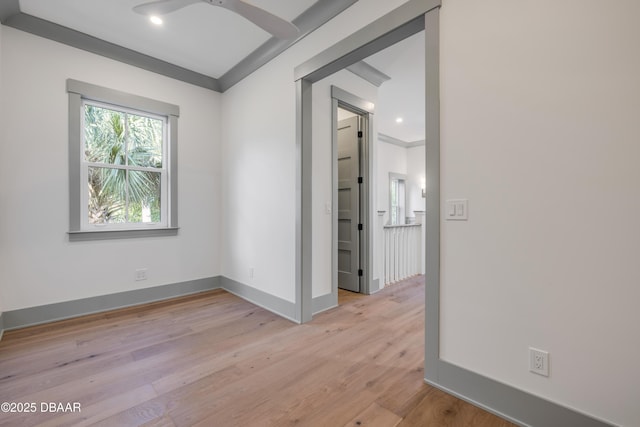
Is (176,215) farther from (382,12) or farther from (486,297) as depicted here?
(486,297)

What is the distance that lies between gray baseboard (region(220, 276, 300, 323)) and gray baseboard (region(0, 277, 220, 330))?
0.30m

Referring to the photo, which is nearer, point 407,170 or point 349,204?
point 349,204

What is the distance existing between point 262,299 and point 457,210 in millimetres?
2362

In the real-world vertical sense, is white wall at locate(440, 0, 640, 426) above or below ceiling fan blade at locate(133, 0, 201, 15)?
below

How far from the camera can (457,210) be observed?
1645 millimetres

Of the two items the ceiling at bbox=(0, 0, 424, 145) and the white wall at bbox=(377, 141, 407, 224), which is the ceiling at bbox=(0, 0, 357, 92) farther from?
the white wall at bbox=(377, 141, 407, 224)

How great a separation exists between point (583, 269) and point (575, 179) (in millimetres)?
413

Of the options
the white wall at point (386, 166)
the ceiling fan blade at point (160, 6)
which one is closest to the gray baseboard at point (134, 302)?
the ceiling fan blade at point (160, 6)

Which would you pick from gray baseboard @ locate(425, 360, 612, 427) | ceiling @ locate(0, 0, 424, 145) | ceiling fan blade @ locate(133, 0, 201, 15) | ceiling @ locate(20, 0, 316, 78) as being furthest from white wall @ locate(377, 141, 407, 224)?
ceiling fan blade @ locate(133, 0, 201, 15)

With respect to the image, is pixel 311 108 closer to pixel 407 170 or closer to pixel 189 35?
pixel 189 35

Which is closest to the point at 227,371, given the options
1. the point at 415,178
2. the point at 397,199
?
the point at 397,199

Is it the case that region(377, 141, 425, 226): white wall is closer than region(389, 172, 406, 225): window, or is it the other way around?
region(377, 141, 425, 226): white wall

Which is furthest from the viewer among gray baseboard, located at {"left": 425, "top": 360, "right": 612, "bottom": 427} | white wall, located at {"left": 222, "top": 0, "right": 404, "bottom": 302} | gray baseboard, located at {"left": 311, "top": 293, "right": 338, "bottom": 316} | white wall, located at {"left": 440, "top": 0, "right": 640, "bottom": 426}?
gray baseboard, located at {"left": 311, "top": 293, "right": 338, "bottom": 316}

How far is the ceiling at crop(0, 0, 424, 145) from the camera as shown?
2430mm
